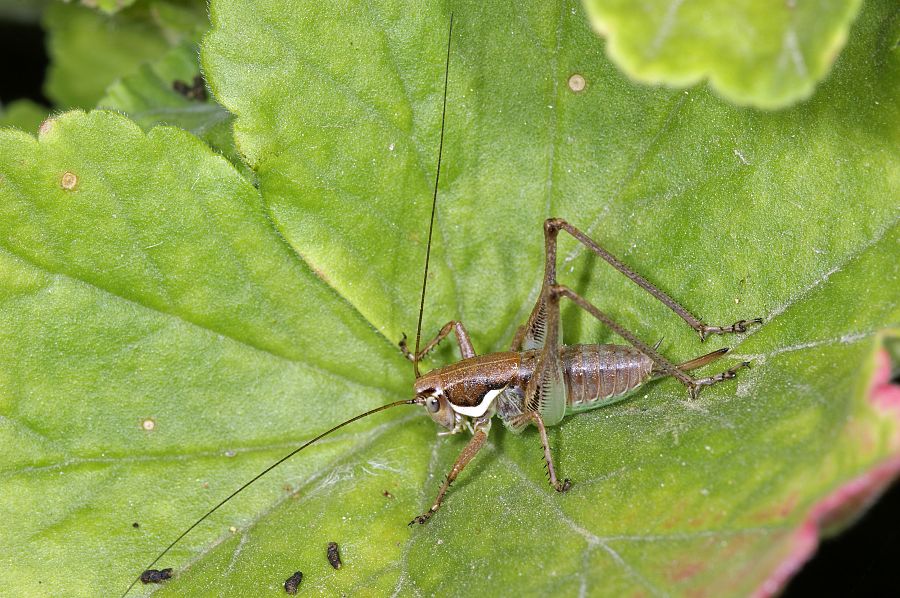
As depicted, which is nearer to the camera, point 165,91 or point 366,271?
point 366,271

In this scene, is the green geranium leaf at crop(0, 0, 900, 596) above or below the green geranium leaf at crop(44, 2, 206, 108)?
below

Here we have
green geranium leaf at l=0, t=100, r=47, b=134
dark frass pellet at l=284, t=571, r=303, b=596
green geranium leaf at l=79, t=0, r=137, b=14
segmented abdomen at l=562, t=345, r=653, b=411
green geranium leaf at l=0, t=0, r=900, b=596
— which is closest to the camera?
green geranium leaf at l=0, t=0, r=900, b=596

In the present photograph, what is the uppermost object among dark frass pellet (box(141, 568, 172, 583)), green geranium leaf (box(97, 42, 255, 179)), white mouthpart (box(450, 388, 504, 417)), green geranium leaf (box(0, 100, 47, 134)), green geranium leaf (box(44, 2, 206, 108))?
green geranium leaf (box(44, 2, 206, 108))

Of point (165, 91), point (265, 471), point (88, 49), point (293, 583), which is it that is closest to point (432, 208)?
point (265, 471)

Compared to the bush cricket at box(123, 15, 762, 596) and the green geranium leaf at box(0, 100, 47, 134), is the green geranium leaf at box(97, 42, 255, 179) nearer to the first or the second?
the green geranium leaf at box(0, 100, 47, 134)

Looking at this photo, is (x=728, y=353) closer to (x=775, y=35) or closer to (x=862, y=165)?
(x=862, y=165)

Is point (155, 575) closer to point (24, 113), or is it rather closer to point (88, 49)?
point (24, 113)

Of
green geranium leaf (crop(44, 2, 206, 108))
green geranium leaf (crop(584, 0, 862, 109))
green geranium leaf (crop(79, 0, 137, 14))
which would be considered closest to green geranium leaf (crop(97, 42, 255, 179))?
green geranium leaf (crop(79, 0, 137, 14))
